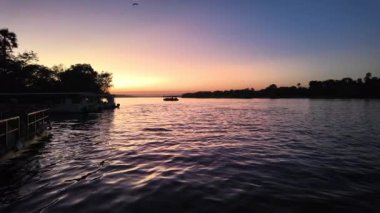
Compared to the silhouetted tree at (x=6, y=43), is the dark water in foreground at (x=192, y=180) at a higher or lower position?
lower

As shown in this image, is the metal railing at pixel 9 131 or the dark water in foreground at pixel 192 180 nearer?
the dark water in foreground at pixel 192 180

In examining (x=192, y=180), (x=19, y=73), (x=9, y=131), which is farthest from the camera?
(x=19, y=73)

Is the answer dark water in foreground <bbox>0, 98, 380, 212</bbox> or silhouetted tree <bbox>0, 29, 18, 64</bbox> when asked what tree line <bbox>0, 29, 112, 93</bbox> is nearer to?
silhouetted tree <bbox>0, 29, 18, 64</bbox>

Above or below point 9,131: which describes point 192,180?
below

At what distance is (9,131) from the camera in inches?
662

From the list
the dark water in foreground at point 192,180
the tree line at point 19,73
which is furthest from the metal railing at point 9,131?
the tree line at point 19,73

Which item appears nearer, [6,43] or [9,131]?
[9,131]

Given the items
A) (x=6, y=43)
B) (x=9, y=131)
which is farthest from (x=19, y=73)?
(x=9, y=131)

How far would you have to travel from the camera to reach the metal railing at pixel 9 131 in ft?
54.7

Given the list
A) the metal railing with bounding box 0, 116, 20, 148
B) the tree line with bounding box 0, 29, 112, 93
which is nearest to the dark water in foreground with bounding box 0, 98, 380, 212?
the metal railing with bounding box 0, 116, 20, 148

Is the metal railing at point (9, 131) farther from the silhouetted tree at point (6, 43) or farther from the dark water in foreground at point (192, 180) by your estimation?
the silhouetted tree at point (6, 43)

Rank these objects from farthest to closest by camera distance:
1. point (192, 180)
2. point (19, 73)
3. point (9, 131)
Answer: point (19, 73) → point (9, 131) → point (192, 180)

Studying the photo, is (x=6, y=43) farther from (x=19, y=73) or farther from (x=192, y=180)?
(x=192, y=180)

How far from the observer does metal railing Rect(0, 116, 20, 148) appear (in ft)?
54.7
